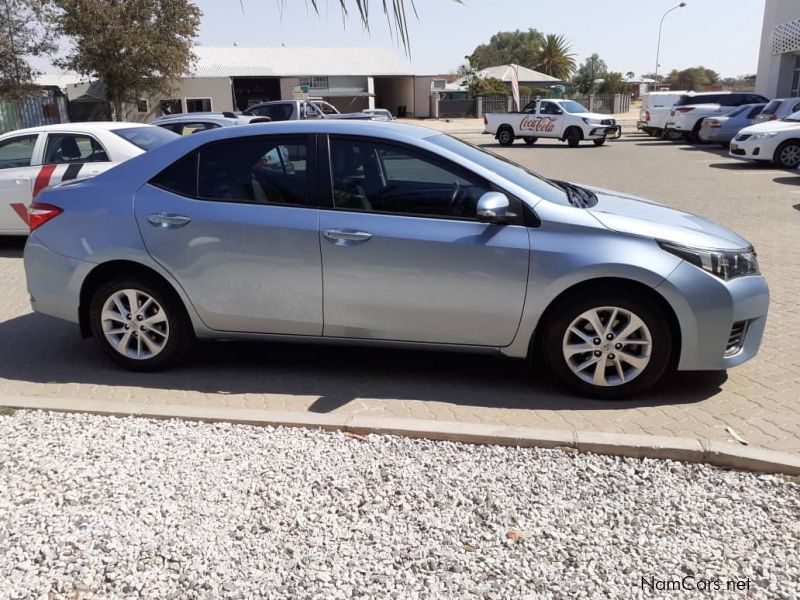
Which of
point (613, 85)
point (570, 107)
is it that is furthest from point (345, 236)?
point (613, 85)

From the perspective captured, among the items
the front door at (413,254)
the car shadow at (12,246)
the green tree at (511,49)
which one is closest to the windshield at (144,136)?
the car shadow at (12,246)

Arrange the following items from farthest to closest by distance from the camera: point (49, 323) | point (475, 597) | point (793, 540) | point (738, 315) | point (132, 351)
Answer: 1. point (49, 323)
2. point (132, 351)
3. point (738, 315)
4. point (793, 540)
5. point (475, 597)

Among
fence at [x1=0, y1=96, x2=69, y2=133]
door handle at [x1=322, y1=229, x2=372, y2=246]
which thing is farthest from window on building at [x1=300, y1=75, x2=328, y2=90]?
door handle at [x1=322, y1=229, x2=372, y2=246]

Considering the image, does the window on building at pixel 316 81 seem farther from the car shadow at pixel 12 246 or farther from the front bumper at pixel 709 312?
the front bumper at pixel 709 312

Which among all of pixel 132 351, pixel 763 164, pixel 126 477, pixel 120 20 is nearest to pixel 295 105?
pixel 763 164

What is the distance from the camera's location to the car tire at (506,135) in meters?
28.6

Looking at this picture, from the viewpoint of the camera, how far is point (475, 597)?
2586 millimetres

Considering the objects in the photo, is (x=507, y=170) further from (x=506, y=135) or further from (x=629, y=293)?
(x=506, y=135)

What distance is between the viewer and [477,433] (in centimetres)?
374

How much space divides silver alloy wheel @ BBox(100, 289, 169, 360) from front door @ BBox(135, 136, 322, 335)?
31cm

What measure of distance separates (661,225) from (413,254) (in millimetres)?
1523

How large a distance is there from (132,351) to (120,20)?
33.1m

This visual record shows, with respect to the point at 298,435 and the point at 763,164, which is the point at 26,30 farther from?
the point at 298,435

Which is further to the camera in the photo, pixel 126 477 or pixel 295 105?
pixel 295 105
